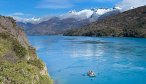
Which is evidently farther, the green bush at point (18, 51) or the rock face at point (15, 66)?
the green bush at point (18, 51)

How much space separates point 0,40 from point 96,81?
960 inches

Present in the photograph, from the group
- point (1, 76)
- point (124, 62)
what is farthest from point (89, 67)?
point (1, 76)

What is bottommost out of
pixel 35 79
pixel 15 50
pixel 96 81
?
pixel 96 81

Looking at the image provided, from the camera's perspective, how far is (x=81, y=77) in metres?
70.9

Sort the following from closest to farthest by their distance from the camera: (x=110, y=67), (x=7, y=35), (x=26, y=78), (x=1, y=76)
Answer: (x=1, y=76) < (x=26, y=78) < (x=7, y=35) < (x=110, y=67)

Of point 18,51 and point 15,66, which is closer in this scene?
point 15,66

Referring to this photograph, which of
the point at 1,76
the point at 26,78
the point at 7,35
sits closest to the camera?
the point at 1,76

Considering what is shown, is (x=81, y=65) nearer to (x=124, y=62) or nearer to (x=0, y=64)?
(x=124, y=62)

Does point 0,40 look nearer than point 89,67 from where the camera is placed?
Yes

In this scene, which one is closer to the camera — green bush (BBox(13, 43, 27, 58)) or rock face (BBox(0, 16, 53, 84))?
rock face (BBox(0, 16, 53, 84))

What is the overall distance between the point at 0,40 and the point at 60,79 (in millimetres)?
19679

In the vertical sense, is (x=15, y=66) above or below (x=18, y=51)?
below

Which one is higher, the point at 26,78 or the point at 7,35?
the point at 7,35

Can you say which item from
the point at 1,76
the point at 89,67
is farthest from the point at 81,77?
the point at 1,76
